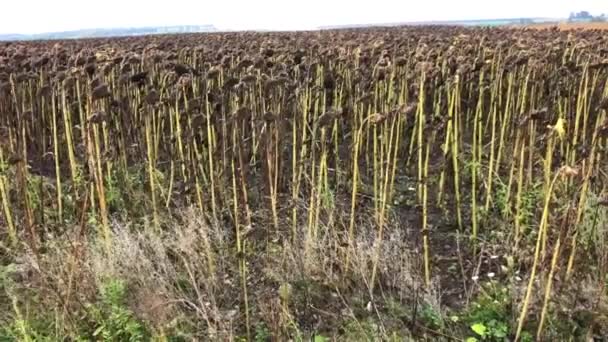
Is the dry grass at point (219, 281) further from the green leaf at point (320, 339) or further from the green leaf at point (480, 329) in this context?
the green leaf at point (480, 329)

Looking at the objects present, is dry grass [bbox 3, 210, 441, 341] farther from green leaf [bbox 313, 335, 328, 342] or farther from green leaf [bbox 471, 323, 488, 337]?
green leaf [bbox 471, 323, 488, 337]

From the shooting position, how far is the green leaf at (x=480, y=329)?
2939 millimetres

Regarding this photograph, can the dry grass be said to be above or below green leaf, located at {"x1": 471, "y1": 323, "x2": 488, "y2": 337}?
above

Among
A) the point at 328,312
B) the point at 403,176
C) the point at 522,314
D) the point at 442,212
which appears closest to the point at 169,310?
the point at 328,312

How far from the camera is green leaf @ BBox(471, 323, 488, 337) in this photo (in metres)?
2.94

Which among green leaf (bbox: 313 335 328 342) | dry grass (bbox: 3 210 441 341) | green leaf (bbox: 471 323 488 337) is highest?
dry grass (bbox: 3 210 441 341)

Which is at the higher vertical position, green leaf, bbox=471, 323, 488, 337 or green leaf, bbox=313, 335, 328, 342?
green leaf, bbox=471, 323, 488, 337

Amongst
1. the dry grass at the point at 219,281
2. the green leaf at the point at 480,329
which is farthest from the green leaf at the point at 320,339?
the green leaf at the point at 480,329

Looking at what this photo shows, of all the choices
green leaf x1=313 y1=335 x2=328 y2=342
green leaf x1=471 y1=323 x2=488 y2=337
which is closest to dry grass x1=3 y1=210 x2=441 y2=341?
green leaf x1=313 y1=335 x2=328 y2=342

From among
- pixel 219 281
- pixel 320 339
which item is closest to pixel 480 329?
pixel 320 339

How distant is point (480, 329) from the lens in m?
2.95

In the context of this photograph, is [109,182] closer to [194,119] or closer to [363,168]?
[194,119]

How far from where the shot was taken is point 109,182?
4465 millimetres

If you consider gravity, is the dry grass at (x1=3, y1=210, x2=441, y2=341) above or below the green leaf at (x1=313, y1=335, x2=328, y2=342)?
above
